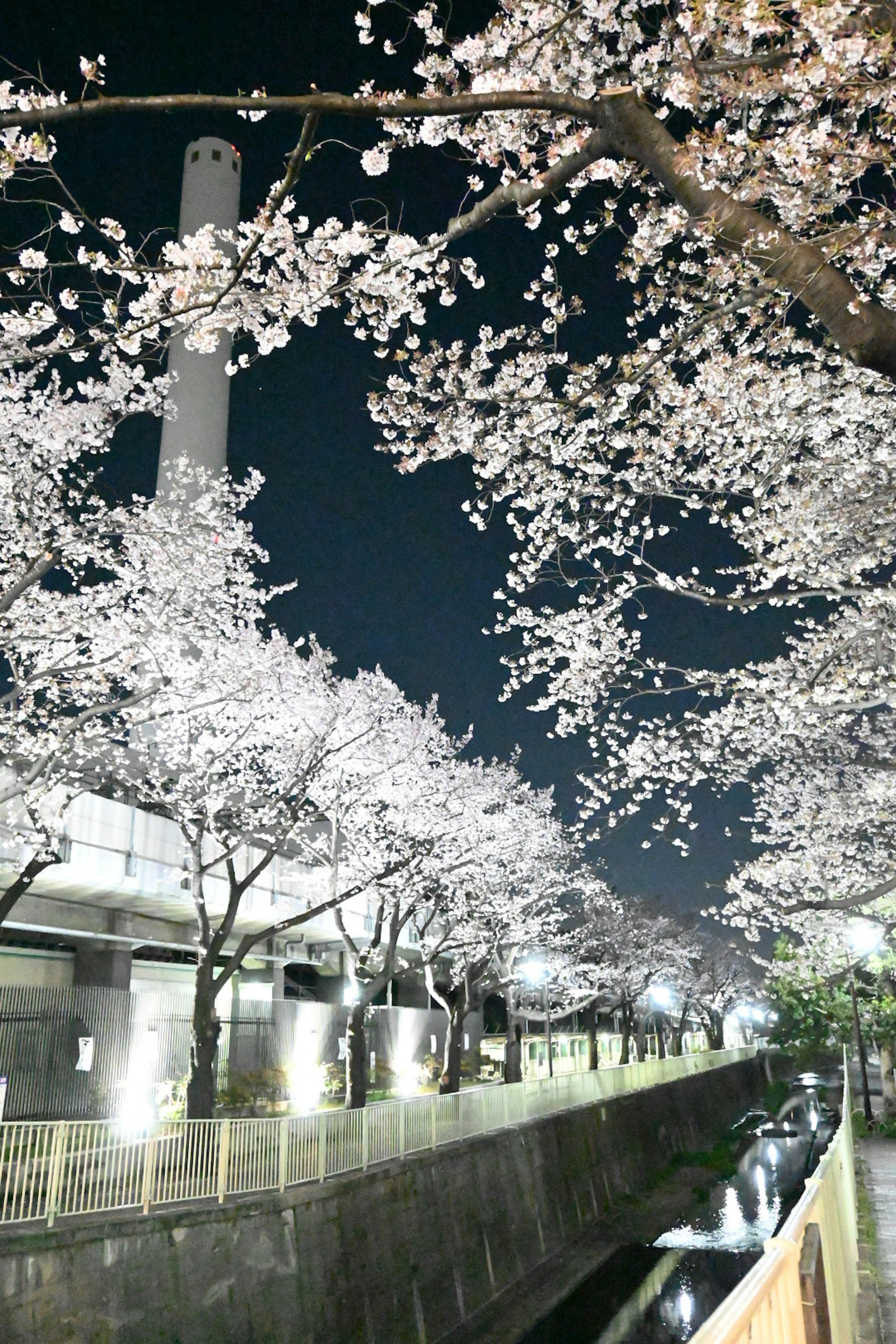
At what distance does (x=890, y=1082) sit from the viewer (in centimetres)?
3275

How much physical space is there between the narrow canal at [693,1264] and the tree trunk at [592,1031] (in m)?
6.02

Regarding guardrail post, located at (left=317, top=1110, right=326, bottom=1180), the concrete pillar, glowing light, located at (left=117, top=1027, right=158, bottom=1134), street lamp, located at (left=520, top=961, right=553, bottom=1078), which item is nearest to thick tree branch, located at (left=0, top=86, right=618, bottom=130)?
guardrail post, located at (left=317, top=1110, right=326, bottom=1180)

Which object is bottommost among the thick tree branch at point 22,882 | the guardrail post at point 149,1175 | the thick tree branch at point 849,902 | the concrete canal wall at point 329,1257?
the concrete canal wall at point 329,1257

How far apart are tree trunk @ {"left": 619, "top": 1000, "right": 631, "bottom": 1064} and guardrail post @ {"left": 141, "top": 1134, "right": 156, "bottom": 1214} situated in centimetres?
3753

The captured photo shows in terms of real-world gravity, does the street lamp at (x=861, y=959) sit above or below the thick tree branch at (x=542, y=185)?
below

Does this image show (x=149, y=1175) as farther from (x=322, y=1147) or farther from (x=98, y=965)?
(x=98, y=965)

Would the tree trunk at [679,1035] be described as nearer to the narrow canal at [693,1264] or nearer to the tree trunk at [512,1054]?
the narrow canal at [693,1264]

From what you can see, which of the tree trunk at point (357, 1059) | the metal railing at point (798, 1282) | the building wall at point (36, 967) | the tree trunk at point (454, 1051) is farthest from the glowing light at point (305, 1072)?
the metal railing at point (798, 1282)

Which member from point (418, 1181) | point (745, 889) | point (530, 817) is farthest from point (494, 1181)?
point (530, 817)

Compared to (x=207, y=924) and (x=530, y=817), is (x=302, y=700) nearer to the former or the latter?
(x=207, y=924)

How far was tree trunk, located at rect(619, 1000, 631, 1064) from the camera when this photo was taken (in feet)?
150

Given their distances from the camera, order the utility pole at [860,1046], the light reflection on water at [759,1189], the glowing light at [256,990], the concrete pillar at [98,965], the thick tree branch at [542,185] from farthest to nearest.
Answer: the glowing light at [256,990] < the utility pole at [860,1046] < the concrete pillar at [98,965] < the light reflection on water at [759,1189] < the thick tree branch at [542,185]

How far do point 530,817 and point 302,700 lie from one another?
537 inches

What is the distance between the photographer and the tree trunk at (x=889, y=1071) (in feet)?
105
